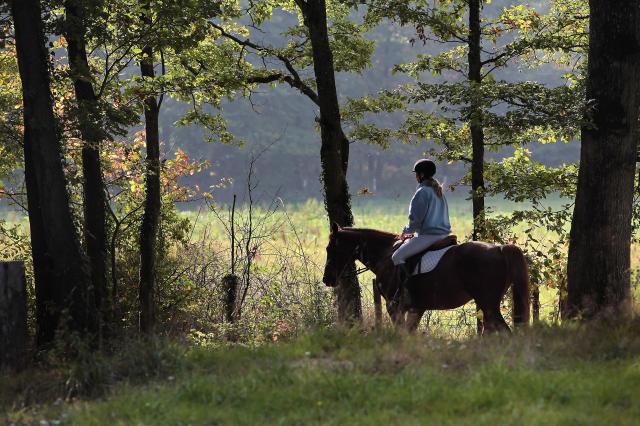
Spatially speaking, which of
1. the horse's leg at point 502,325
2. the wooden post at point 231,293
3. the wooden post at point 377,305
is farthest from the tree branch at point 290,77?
the horse's leg at point 502,325

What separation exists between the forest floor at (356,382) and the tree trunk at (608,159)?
1987 mm

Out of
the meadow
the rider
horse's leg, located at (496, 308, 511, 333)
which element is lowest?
the meadow

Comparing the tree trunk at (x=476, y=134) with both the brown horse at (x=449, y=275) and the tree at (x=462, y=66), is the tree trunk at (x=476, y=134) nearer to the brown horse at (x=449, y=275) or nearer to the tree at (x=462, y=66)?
the tree at (x=462, y=66)

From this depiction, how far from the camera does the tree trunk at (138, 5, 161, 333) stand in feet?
50.3

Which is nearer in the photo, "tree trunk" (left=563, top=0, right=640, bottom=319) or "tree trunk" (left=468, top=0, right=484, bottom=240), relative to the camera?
"tree trunk" (left=563, top=0, right=640, bottom=319)

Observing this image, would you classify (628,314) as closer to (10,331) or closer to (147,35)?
(10,331)

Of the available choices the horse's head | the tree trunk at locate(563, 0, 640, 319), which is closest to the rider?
the horse's head

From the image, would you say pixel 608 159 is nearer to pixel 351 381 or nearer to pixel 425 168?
pixel 425 168

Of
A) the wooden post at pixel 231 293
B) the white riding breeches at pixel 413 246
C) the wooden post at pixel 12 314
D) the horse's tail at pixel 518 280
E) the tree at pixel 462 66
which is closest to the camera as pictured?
the wooden post at pixel 12 314

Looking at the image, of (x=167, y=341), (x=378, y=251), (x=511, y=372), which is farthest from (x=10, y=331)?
(x=511, y=372)

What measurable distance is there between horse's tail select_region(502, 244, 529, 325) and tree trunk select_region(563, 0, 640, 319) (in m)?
0.51

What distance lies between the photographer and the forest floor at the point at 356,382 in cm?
648

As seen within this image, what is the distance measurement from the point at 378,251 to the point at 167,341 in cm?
427

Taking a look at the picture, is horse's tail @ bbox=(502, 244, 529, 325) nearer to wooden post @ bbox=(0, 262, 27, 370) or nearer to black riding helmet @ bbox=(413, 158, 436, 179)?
black riding helmet @ bbox=(413, 158, 436, 179)
